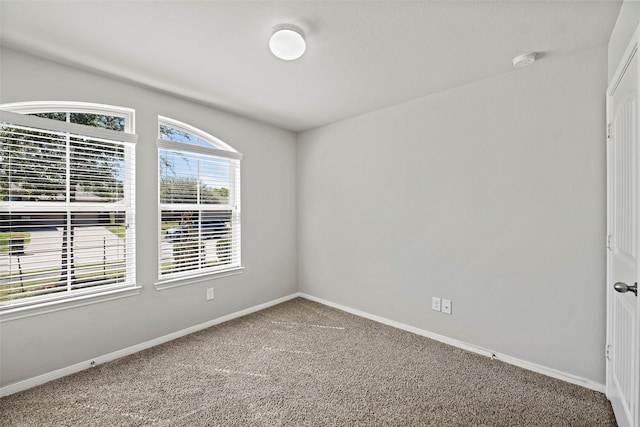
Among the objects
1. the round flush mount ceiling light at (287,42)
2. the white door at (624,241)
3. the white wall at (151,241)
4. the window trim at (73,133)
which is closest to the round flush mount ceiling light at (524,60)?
the white door at (624,241)

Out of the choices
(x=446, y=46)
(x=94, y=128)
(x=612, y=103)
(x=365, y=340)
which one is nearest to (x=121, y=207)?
(x=94, y=128)

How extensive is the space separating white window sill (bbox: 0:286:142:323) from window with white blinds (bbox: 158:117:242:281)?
0.36 metres

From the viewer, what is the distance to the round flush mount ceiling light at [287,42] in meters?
1.79

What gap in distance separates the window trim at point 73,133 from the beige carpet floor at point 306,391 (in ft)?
1.80

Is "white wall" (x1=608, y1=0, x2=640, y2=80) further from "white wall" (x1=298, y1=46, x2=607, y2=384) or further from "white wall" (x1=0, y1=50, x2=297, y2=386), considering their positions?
"white wall" (x1=0, y1=50, x2=297, y2=386)

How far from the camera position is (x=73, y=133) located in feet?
7.48

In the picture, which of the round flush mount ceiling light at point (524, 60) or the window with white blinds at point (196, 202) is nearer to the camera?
the round flush mount ceiling light at point (524, 60)

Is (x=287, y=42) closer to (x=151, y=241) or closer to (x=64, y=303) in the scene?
(x=151, y=241)

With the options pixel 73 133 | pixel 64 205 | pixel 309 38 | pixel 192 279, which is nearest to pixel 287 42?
pixel 309 38

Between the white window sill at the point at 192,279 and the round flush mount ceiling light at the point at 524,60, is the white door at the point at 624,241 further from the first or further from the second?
the white window sill at the point at 192,279

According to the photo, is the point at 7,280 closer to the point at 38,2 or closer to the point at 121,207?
the point at 121,207

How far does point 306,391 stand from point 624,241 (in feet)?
7.01

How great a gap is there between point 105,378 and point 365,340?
2.15 meters

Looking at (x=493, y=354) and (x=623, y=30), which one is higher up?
(x=623, y=30)
